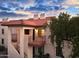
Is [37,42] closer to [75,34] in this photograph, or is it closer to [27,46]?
[27,46]

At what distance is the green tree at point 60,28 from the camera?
2.01 meters

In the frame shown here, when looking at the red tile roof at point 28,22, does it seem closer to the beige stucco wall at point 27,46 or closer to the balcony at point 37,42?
the beige stucco wall at point 27,46

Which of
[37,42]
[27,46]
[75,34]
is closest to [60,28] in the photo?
[75,34]

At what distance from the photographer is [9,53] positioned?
6.74 feet

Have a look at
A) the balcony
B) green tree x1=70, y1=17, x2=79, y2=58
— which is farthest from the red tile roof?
green tree x1=70, y1=17, x2=79, y2=58

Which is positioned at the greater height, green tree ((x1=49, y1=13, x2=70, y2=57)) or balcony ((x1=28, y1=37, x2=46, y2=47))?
A: green tree ((x1=49, y1=13, x2=70, y2=57))

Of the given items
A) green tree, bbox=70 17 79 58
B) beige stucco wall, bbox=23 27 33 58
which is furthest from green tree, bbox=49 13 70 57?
beige stucco wall, bbox=23 27 33 58

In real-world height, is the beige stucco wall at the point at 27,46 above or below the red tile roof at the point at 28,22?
below

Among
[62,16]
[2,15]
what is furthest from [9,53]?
[62,16]

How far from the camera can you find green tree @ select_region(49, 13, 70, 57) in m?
2.01

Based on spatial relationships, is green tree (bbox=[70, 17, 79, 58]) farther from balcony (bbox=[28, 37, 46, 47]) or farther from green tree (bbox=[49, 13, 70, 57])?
balcony (bbox=[28, 37, 46, 47])

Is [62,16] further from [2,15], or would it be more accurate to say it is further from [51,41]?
[2,15]

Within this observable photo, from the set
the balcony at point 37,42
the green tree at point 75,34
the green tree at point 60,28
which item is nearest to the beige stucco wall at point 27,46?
the balcony at point 37,42

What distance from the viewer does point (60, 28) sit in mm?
2014
